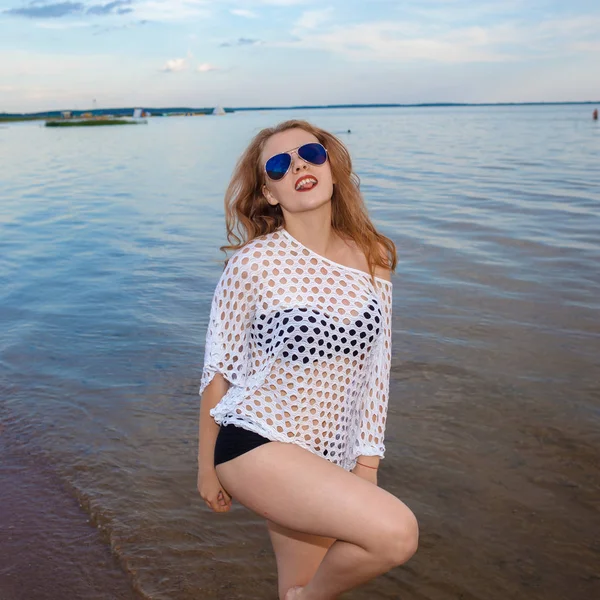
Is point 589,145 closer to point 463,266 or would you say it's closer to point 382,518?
point 463,266

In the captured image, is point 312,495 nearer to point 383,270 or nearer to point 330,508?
point 330,508

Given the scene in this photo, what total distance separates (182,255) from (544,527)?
9.74 m

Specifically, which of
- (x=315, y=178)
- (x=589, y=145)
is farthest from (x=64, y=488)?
(x=589, y=145)

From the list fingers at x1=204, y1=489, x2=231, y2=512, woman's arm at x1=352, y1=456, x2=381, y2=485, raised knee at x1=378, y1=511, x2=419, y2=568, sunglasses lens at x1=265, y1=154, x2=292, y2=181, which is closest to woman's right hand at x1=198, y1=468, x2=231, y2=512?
fingers at x1=204, y1=489, x2=231, y2=512

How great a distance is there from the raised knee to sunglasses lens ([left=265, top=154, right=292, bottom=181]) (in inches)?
60.2

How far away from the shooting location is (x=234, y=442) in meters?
2.66

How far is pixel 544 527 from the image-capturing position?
4184 millimetres

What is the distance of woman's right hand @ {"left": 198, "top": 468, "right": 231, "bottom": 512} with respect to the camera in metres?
2.89

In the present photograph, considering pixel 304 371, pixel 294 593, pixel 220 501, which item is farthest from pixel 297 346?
pixel 294 593

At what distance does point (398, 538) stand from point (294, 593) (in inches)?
31.0

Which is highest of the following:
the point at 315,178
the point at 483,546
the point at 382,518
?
the point at 315,178

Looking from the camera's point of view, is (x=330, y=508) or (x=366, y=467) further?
(x=366, y=467)

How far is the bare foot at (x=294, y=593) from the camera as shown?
2.85 m

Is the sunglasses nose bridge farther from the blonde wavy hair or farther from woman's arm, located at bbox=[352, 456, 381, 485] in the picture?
woman's arm, located at bbox=[352, 456, 381, 485]
